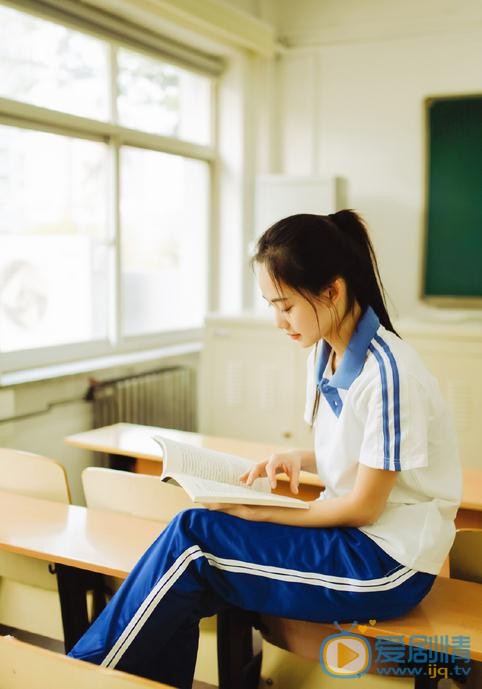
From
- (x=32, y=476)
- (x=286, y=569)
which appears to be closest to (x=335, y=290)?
(x=286, y=569)

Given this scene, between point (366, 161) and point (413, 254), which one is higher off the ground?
point (366, 161)

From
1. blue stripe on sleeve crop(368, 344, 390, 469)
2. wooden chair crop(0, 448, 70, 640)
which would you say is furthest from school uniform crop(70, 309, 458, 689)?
wooden chair crop(0, 448, 70, 640)

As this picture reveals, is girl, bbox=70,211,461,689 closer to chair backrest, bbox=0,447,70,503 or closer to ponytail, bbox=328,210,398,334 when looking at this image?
ponytail, bbox=328,210,398,334

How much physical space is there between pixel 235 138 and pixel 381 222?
1058 mm

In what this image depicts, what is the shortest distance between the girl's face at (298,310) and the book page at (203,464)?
0.36 metres

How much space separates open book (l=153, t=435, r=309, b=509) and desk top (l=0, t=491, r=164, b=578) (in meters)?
0.29

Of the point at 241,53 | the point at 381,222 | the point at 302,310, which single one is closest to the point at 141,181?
the point at 241,53

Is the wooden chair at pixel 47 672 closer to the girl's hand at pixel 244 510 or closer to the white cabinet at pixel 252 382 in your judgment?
the girl's hand at pixel 244 510

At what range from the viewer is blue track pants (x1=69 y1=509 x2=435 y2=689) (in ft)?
4.92

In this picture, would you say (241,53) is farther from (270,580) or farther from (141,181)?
(270,580)

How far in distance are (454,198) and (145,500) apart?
3146 mm

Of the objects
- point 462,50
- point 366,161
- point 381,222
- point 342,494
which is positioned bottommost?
point 342,494

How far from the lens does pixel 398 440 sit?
1476 mm

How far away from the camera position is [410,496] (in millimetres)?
1580
